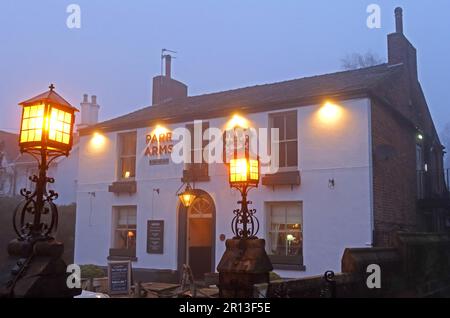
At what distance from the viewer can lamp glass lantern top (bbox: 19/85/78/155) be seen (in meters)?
4.76

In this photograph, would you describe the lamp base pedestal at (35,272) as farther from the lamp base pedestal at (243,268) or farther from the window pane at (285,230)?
the window pane at (285,230)

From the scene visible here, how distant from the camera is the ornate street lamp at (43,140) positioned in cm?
452

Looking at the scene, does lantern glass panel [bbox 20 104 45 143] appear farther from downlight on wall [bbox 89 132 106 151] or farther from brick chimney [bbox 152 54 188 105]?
brick chimney [bbox 152 54 188 105]

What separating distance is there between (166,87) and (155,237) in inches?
340

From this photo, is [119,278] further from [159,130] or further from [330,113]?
[330,113]

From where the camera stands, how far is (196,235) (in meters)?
15.8

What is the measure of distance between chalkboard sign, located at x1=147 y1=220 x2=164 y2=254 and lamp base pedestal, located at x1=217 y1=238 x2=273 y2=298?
26.7 ft

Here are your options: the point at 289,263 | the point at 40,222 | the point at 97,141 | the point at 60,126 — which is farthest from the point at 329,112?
the point at 40,222

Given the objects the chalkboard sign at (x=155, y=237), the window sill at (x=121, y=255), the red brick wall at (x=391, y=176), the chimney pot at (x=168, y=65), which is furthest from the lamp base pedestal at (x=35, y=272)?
A: the chimney pot at (x=168, y=65)

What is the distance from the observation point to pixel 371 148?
12.5 metres

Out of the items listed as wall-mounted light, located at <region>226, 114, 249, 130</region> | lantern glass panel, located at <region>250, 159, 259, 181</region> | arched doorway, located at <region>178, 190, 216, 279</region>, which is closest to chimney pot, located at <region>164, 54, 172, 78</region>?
wall-mounted light, located at <region>226, 114, 249, 130</region>
